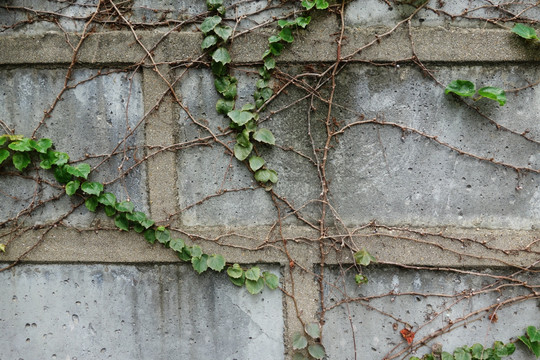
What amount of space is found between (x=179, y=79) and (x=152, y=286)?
1177 millimetres

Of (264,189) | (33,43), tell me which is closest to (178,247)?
(264,189)

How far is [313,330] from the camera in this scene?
2.57 meters

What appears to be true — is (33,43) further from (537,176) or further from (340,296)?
(537,176)

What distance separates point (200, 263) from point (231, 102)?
90 cm

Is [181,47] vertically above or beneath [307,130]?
above

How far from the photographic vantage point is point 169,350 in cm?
264

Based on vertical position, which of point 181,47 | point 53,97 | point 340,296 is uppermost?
point 181,47

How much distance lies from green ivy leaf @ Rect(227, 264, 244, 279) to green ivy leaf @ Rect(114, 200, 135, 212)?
0.64m

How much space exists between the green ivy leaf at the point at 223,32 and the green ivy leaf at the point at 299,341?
65.8 inches

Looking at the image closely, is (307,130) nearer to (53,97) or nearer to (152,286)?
(152,286)

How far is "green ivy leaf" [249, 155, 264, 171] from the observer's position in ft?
8.29

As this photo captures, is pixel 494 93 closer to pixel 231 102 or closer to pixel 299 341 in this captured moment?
pixel 231 102

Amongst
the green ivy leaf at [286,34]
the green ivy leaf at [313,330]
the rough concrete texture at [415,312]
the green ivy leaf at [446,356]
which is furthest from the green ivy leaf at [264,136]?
the green ivy leaf at [446,356]

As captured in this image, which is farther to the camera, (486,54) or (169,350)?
(169,350)
